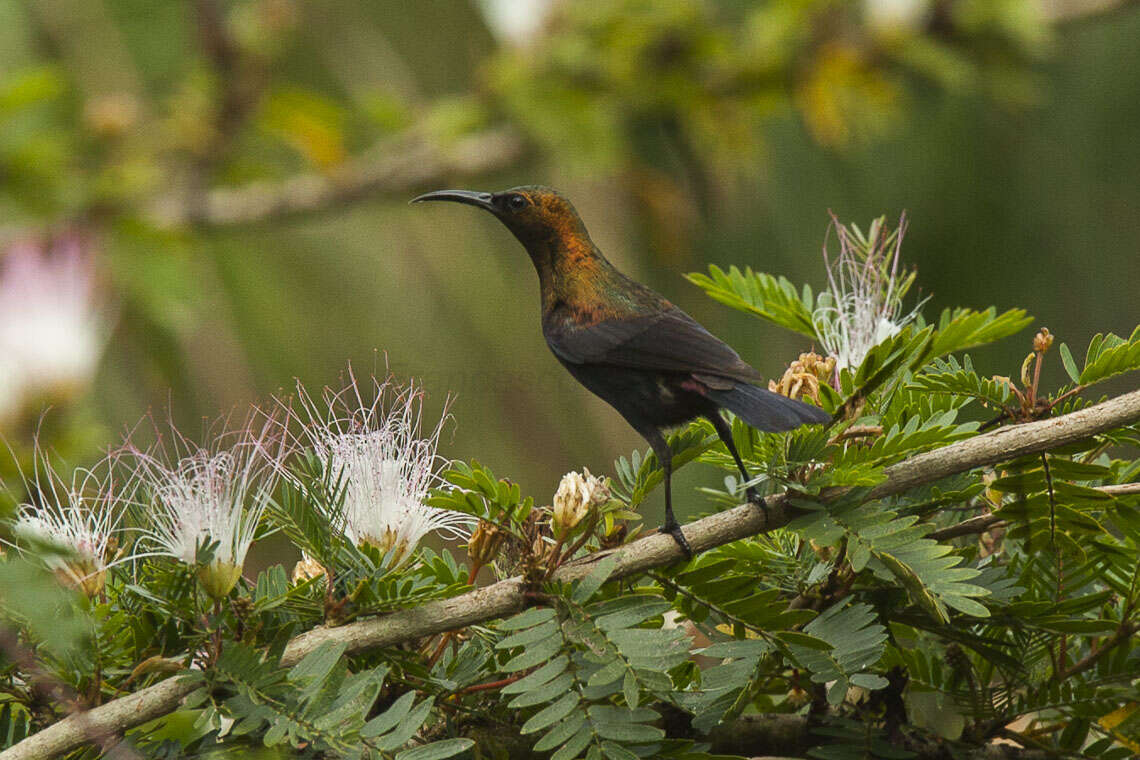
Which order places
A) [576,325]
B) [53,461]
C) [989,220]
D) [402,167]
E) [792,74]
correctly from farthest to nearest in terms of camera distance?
[989,220]
[402,167]
[792,74]
[53,461]
[576,325]

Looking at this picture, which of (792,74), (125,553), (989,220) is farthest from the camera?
(989,220)

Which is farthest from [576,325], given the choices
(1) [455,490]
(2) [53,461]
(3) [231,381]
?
(3) [231,381]

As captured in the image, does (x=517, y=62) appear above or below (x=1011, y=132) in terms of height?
above

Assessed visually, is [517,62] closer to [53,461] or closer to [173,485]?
[53,461]

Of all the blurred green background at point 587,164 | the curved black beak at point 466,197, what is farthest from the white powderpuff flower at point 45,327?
the curved black beak at point 466,197

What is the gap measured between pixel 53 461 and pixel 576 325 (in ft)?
2.41

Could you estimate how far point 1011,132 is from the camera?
130 inches

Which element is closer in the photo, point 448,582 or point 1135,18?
point 448,582

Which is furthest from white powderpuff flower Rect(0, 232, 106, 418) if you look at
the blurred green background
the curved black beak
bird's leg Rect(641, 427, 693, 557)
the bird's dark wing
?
bird's leg Rect(641, 427, 693, 557)

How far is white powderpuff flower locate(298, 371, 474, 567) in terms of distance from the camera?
0.93 m

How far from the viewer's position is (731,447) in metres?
1.00

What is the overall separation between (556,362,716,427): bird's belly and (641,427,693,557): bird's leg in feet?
0.16

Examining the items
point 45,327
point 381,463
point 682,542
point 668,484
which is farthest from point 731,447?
point 45,327

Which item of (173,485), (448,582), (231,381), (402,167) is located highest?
(402,167)
